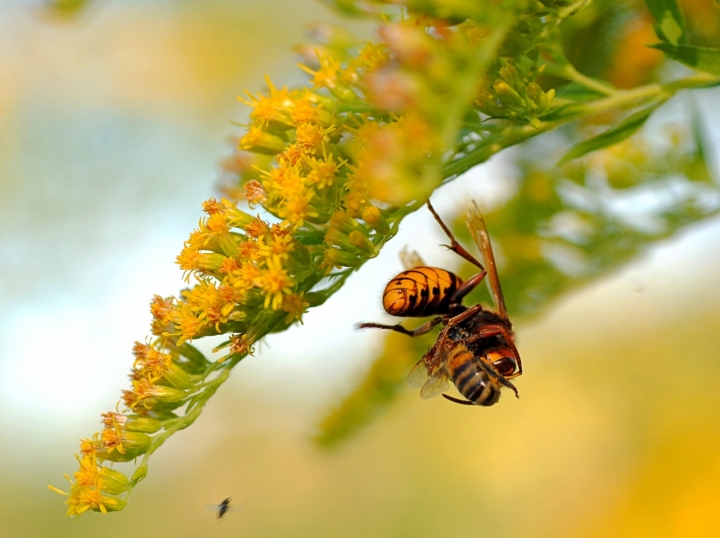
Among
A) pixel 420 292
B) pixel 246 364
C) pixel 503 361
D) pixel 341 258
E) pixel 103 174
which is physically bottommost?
pixel 246 364

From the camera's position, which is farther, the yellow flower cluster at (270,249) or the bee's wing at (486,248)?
the bee's wing at (486,248)

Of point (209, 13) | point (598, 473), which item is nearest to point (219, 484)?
point (598, 473)

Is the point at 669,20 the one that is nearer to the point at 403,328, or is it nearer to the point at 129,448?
the point at 403,328

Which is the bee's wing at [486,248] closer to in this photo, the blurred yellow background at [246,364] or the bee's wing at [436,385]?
the bee's wing at [436,385]

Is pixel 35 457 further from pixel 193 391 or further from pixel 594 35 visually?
pixel 594 35

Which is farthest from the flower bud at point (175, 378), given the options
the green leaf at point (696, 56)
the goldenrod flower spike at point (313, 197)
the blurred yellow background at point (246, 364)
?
the blurred yellow background at point (246, 364)

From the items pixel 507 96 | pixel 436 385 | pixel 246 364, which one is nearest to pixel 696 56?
pixel 507 96

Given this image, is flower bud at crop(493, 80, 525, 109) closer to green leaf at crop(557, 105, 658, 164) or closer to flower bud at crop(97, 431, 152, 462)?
green leaf at crop(557, 105, 658, 164)
